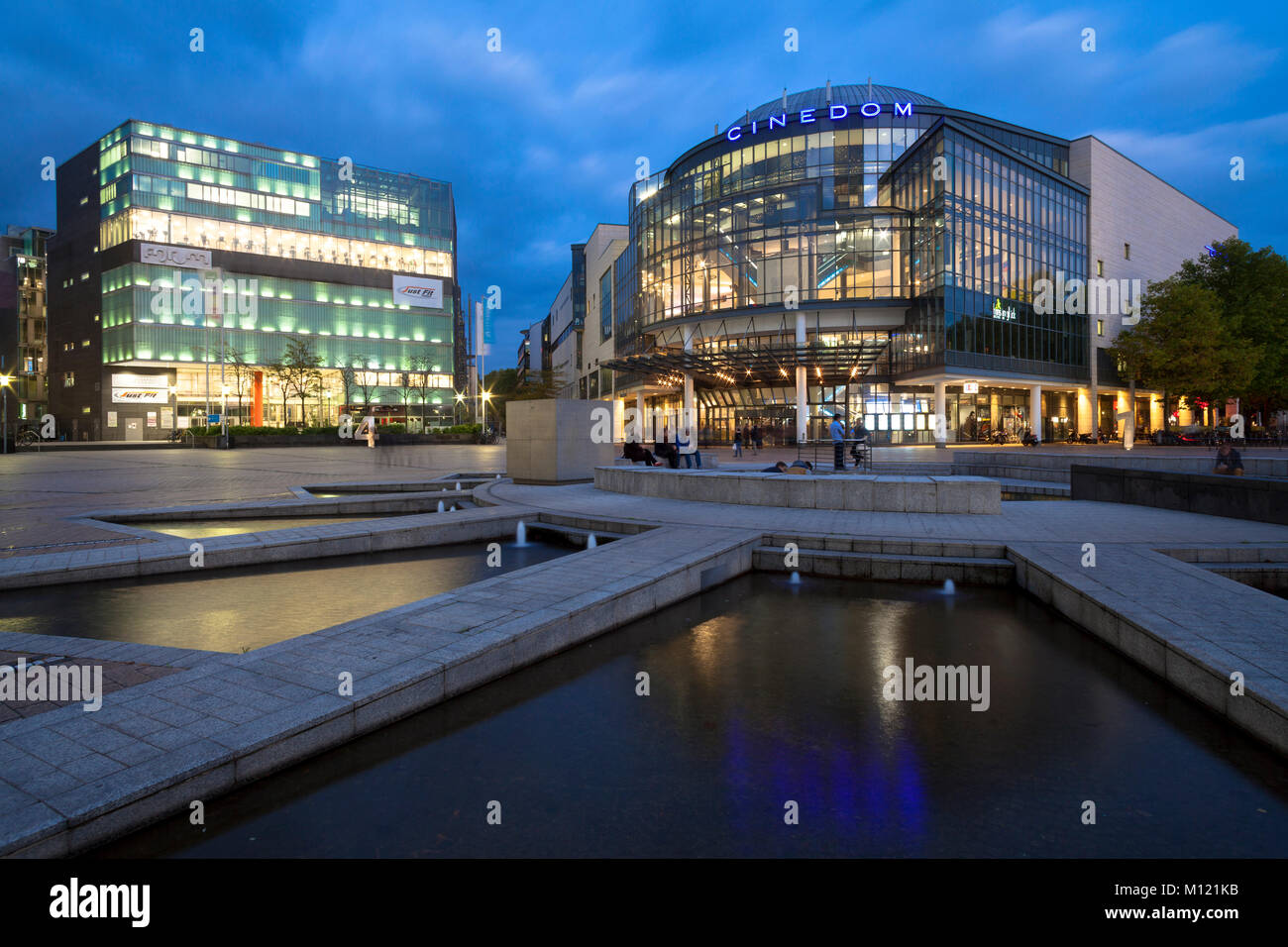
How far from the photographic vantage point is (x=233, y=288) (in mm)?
76000

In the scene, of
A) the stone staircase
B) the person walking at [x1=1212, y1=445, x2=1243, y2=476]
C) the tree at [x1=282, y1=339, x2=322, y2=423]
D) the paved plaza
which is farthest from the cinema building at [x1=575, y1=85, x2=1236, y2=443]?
the tree at [x1=282, y1=339, x2=322, y2=423]

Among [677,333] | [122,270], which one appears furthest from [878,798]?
[122,270]

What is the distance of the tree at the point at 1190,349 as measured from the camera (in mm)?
42562

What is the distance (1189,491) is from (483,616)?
13611 mm

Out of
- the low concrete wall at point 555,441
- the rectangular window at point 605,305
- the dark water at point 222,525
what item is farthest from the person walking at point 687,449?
the rectangular window at point 605,305

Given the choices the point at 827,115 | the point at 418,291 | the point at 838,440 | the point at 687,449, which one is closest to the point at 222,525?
the point at 687,449

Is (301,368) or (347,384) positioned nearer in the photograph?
(301,368)

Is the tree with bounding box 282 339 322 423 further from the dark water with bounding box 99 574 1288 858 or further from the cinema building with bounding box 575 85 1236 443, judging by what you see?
the dark water with bounding box 99 574 1288 858

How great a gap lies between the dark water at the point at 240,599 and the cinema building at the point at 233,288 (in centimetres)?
6576

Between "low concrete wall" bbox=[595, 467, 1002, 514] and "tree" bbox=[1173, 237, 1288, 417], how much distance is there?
44407mm

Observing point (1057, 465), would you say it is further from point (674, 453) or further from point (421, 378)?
point (421, 378)
